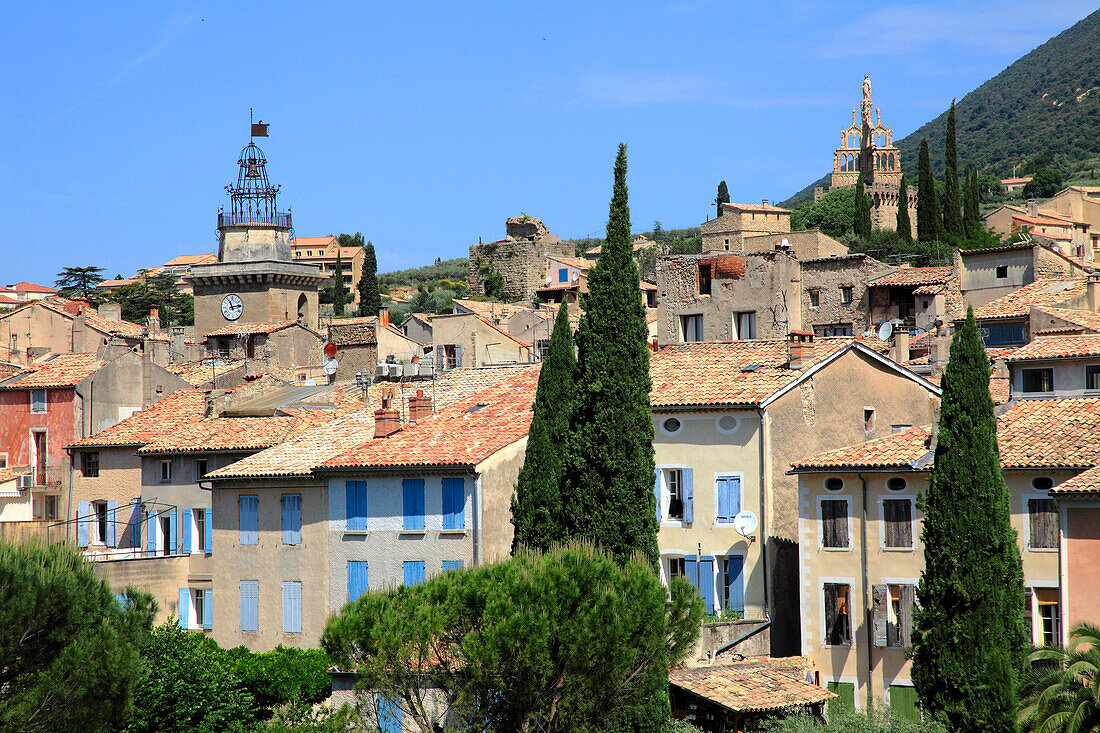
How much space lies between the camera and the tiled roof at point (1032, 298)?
162ft

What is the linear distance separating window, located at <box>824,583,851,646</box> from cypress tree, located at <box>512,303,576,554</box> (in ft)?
20.7

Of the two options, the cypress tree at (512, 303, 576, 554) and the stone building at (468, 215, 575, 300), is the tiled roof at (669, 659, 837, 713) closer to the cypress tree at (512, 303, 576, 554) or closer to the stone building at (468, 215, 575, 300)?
the cypress tree at (512, 303, 576, 554)

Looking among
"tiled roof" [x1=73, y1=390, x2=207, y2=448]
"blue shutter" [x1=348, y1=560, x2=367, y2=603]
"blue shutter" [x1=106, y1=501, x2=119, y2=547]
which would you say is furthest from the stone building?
"blue shutter" [x1=348, y1=560, x2=367, y2=603]

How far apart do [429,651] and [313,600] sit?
1157cm

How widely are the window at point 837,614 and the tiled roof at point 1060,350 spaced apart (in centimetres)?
695

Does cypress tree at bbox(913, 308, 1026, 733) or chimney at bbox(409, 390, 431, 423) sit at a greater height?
chimney at bbox(409, 390, 431, 423)

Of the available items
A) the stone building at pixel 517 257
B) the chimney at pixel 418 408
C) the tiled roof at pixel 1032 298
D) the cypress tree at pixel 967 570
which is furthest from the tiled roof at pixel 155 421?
the stone building at pixel 517 257

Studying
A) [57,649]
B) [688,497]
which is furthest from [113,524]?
[688,497]

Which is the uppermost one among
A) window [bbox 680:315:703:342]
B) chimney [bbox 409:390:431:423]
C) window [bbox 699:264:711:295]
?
window [bbox 699:264:711:295]

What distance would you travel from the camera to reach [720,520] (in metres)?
32.6

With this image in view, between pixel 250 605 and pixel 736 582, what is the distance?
12.1 meters

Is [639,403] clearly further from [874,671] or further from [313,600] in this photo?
[313,600]

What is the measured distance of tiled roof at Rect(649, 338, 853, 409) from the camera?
108ft

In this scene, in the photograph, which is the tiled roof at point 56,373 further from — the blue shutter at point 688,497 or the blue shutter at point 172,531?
the blue shutter at point 688,497
